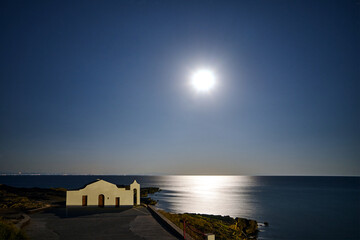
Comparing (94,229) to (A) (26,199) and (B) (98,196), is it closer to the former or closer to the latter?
(B) (98,196)

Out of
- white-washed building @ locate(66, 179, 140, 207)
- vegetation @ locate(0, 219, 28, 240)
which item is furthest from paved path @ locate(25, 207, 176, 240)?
white-washed building @ locate(66, 179, 140, 207)

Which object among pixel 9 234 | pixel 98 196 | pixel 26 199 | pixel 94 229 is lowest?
pixel 26 199

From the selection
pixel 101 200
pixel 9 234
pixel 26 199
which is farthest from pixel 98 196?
pixel 9 234

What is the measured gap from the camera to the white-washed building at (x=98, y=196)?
2745 centimetres

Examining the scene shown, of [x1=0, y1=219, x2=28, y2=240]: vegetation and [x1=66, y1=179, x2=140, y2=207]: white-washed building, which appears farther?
[x1=66, y1=179, x2=140, y2=207]: white-washed building

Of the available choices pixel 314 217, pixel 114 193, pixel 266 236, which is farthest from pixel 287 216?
pixel 114 193

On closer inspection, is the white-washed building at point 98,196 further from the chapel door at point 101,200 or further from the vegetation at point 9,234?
the vegetation at point 9,234

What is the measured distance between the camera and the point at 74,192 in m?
27.8

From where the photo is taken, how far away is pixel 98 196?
27781 millimetres

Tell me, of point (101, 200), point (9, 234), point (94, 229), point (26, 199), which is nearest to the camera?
point (9, 234)

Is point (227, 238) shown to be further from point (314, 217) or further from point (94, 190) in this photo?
point (314, 217)

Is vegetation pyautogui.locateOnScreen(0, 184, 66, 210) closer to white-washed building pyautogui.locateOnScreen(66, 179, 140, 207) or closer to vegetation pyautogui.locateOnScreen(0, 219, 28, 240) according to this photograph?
white-washed building pyautogui.locateOnScreen(66, 179, 140, 207)

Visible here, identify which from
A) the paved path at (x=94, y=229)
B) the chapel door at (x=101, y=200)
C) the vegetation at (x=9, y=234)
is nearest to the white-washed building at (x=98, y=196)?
the chapel door at (x=101, y=200)

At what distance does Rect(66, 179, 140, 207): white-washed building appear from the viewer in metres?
27.5
